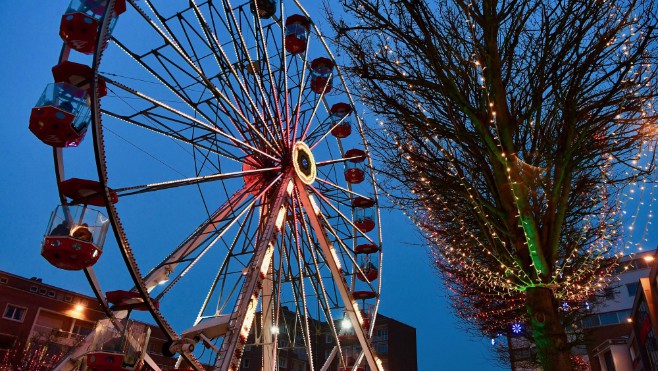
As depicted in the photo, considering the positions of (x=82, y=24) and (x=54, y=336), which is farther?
(x=54, y=336)

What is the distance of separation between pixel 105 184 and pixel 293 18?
960 cm

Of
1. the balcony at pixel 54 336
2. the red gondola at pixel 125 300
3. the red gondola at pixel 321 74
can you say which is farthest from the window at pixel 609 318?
the red gondola at pixel 125 300

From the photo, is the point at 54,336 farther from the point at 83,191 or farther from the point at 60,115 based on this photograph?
the point at 60,115

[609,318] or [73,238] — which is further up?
[609,318]

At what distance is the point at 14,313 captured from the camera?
32.2 m

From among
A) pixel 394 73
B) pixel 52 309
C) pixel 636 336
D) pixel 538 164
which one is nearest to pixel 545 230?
pixel 538 164

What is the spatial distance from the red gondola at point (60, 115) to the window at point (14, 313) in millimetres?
28140

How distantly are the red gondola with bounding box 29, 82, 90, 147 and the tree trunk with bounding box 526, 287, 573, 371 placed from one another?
334 inches

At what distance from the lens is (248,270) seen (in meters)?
11.2

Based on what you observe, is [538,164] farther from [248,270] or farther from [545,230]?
[248,270]

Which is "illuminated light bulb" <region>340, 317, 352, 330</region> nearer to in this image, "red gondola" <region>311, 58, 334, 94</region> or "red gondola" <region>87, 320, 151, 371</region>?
"red gondola" <region>87, 320, 151, 371</region>

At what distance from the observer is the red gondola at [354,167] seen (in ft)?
59.7

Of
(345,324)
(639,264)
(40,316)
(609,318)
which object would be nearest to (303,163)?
(345,324)

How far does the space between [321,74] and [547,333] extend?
12620 millimetres
